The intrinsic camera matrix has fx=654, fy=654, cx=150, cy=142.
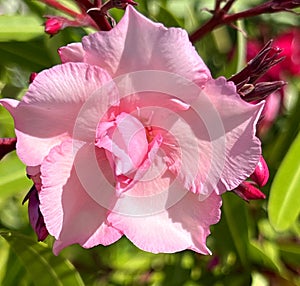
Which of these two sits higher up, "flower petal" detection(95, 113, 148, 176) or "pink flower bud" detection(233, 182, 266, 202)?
"flower petal" detection(95, 113, 148, 176)

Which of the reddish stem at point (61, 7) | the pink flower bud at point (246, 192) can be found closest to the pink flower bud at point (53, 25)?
the reddish stem at point (61, 7)

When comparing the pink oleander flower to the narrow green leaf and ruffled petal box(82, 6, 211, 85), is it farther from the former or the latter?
the narrow green leaf

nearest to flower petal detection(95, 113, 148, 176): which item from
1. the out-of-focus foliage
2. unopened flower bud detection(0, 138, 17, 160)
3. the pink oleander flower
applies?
the pink oleander flower

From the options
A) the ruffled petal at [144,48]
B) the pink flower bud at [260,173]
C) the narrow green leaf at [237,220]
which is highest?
the ruffled petal at [144,48]

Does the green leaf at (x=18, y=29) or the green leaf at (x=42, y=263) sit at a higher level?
the green leaf at (x=18, y=29)

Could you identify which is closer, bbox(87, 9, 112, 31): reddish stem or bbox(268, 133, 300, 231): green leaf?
bbox(87, 9, 112, 31): reddish stem

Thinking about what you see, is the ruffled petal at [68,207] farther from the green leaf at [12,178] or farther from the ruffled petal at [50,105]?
the green leaf at [12,178]
